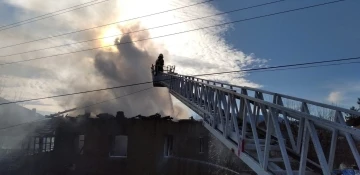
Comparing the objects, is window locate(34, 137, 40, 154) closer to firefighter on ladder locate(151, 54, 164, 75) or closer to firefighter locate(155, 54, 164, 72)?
firefighter on ladder locate(151, 54, 164, 75)

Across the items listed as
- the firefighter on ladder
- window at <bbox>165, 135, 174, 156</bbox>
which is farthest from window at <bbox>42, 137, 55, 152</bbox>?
the firefighter on ladder

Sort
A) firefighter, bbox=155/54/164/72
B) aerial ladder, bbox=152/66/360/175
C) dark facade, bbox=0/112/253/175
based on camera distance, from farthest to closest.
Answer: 1. firefighter, bbox=155/54/164/72
2. dark facade, bbox=0/112/253/175
3. aerial ladder, bbox=152/66/360/175

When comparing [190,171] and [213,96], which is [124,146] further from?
[213,96]

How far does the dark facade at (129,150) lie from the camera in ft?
63.3

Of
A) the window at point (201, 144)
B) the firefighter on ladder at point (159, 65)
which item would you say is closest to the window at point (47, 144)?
the firefighter on ladder at point (159, 65)

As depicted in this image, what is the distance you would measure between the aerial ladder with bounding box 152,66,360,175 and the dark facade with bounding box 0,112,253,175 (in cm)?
555

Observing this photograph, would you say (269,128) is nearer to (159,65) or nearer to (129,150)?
(129,150)

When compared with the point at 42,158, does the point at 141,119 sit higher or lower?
higher

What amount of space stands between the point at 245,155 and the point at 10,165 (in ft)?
54.2

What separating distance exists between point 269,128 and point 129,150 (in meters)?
14.8

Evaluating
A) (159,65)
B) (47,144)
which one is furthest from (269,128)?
(47,144)

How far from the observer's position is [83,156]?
20125 millimetres

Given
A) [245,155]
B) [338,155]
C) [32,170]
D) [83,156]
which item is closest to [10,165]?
[32,170]

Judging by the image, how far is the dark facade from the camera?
63.3 ft
